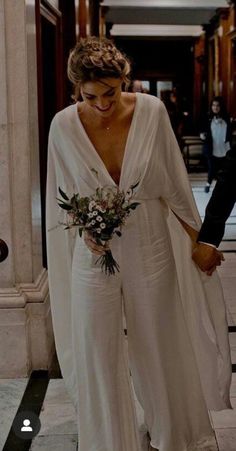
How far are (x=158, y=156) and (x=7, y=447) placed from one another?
1.48 meters

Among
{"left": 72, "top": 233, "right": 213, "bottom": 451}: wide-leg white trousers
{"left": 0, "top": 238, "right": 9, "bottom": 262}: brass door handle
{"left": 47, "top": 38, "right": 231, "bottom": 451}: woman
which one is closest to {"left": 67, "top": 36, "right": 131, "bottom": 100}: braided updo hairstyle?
{"left": 47, "top": 38, "right": 231, "bottom": 451}: woman

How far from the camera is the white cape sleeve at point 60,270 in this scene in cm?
298

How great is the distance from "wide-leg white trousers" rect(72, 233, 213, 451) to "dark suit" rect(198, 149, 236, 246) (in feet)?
0.80

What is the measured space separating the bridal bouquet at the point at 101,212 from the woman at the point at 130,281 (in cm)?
7

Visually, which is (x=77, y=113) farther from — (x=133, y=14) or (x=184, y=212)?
(x=133, y=14)

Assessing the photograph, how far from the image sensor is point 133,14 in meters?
20.2

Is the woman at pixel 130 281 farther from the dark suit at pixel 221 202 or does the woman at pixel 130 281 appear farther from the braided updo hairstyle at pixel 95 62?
the dark suit at pixel 221 202

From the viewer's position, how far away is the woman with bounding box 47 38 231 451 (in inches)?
A: 106

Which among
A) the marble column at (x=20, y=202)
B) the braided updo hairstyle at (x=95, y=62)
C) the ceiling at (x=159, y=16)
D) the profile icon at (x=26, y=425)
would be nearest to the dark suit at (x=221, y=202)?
the braided updo hairstyle at (x=95, y=62)

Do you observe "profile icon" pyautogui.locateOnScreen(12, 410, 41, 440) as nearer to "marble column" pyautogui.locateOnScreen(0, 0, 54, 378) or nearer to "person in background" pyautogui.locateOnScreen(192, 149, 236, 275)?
"marble column" pyautogui.locateOnScreen(0, 0, 54, 378)

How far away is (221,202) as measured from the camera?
261cm

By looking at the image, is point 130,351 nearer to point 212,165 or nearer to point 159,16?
point 212,165

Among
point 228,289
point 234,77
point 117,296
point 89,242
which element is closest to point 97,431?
point 117,296

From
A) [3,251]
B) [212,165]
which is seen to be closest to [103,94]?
[3,251]
